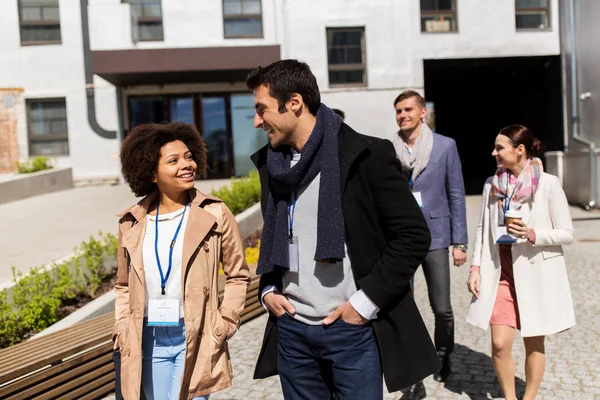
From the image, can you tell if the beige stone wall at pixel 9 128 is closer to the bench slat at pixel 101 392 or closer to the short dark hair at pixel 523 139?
the bench slat at pixel 101 392

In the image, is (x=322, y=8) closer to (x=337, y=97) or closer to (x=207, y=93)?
(x=337, y=97)

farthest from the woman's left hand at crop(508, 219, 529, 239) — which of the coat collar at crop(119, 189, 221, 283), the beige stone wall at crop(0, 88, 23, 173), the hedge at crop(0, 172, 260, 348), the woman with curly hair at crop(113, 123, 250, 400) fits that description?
the beige stone wall at crop(0, 88, 23, 173)

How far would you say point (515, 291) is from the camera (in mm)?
3602

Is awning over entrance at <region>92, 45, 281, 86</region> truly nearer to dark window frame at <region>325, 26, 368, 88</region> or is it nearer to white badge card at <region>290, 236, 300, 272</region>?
dark window frame at <region>325, 26, 368, 88</region>

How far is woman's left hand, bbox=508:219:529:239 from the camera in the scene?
3334 mm

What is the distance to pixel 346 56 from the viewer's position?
1852 centimetres

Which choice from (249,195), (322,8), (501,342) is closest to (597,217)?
(249,195)

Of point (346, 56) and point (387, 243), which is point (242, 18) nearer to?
point (346, 56)

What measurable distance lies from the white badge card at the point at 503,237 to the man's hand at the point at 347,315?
1684 millimetres

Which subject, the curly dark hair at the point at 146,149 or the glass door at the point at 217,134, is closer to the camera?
the curly dark hair at the point at 146,149

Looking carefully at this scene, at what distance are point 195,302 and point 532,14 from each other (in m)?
19.5

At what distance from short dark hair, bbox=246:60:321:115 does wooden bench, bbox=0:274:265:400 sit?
2.49 m

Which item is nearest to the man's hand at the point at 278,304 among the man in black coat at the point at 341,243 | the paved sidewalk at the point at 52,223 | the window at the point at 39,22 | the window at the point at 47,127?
the man in black coat at the point at 341,243

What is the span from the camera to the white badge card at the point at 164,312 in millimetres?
2529
